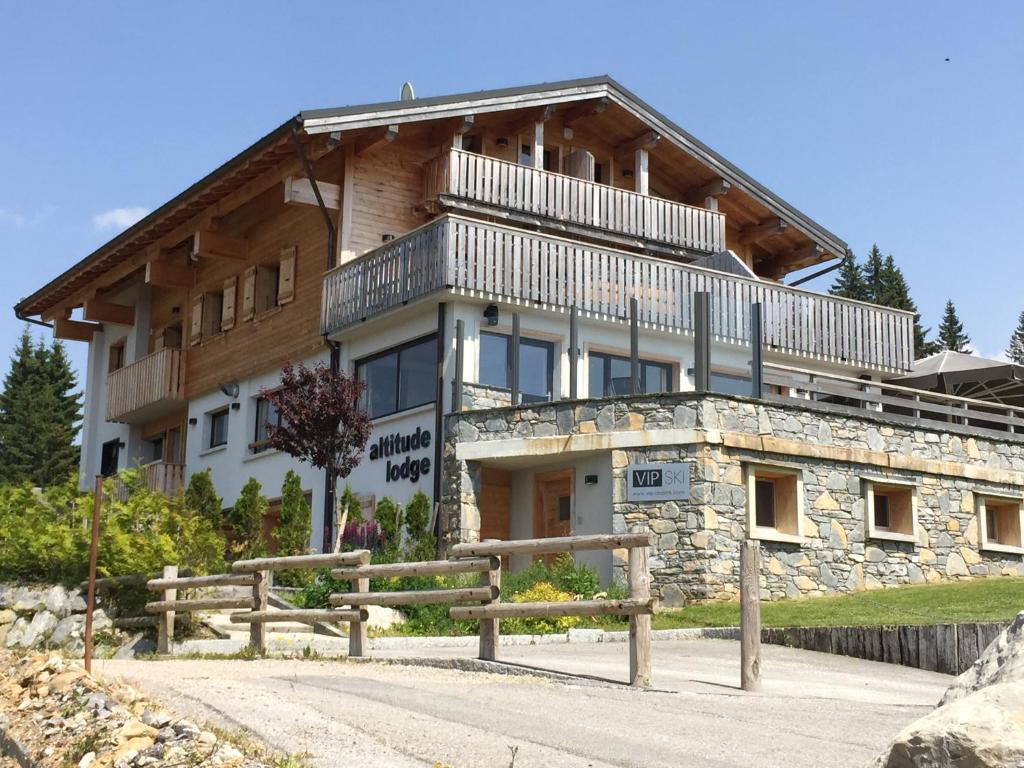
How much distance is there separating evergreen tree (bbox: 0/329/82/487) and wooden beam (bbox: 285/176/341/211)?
2896 cm

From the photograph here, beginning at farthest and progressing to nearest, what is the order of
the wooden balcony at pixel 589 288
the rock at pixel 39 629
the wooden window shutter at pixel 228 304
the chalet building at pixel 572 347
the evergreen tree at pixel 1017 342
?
1. the evergreen tree at pixel 1017 342
2. the wooden window shutter at pixel 228 304
3. the wooden balcony at pixel 589 288
4. the chalet building at pixel 572 347
5. the rock at pixel 39 629

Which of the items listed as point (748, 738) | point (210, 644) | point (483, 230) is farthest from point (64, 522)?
point (748, 738)

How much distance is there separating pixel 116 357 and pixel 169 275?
676cm

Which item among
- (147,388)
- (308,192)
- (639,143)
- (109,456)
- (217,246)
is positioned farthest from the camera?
(109,456)

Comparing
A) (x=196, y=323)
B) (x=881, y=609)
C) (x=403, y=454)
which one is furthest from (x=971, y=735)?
(x=196, y=323)

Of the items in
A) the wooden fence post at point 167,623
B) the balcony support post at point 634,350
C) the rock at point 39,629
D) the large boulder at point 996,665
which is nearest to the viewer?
the large boulder at point 996,665

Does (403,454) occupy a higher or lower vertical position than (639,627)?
higher

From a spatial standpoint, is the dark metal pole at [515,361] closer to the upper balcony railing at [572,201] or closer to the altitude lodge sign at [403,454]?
the altitude lodge sign at [403,454]

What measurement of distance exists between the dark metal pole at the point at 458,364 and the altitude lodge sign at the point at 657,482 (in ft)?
11.0

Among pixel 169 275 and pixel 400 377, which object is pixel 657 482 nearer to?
pixel 400 377

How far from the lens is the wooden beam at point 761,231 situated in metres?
32.4

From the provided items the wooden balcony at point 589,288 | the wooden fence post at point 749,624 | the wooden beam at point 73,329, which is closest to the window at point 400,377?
the wooden balcony at point 589,288

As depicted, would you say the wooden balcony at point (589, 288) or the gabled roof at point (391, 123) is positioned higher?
the gabled roof at point (391, 123)

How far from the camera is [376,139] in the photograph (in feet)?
88.9
